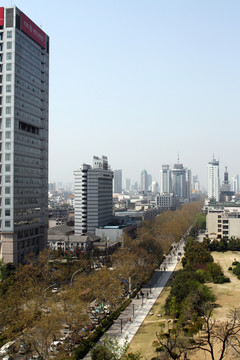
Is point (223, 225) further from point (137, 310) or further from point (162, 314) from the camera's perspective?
point (162, 314)

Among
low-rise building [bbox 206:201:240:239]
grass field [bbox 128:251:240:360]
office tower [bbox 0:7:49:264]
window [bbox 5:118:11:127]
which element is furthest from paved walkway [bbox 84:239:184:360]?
low-rise building [bbox 206:201:240:239]

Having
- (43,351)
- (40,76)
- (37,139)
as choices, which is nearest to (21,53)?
(40,76)

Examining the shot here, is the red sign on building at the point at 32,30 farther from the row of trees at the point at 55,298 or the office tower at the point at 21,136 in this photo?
the row of trees at the point at 55,298

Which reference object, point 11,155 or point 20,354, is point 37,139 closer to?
point 11,155

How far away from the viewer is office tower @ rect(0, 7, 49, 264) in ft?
225

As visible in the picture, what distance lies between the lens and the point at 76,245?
95062 mm

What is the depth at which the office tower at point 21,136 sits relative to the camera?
225 feet

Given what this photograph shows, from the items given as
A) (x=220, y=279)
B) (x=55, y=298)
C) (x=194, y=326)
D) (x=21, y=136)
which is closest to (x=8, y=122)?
(x=21, y=136)

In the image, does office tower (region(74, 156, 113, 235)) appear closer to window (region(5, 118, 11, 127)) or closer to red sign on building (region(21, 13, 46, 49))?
red sign on building (region(21, 13, 46, 49))

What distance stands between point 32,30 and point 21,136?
21.8 meters

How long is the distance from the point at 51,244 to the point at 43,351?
65726mm

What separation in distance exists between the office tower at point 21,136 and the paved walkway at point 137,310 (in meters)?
24.5

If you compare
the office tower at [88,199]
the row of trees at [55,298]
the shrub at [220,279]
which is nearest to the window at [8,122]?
the row of trees at [55,298]

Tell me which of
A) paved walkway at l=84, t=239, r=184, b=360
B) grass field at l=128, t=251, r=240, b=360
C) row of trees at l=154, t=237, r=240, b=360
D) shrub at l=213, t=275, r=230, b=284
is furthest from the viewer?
shrub at l=213, t=275, r=230, b=284
